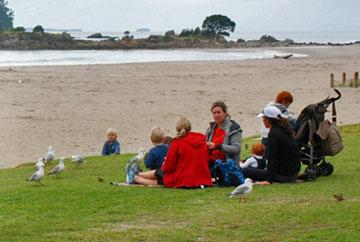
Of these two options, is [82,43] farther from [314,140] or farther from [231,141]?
[231,141]

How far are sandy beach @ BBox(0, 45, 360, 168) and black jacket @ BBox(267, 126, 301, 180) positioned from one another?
8259mm

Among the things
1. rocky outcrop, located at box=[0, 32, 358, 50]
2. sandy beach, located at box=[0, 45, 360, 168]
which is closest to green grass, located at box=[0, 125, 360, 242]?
sandy beach, located at box=[0, 45, 360, 168]

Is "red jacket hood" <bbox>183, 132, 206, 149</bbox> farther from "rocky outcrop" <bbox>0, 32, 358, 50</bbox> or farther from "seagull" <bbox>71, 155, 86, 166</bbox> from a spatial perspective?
"rocky outcrop" <bbox>0, 32, 358, 50</bbox>

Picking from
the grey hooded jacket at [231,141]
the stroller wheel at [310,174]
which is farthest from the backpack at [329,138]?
the grey hooded jacket at [231,141]

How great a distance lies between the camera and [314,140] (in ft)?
40.6

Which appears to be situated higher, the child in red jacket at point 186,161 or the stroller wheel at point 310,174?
the child in red jacket at point 186,161

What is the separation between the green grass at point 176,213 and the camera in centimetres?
846

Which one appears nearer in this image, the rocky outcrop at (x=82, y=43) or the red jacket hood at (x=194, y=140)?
the red jacket hood at (x=194, y=140)

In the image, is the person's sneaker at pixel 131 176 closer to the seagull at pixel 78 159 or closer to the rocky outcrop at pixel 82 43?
the seagull at pixel 78 159

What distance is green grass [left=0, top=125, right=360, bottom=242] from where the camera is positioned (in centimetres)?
846

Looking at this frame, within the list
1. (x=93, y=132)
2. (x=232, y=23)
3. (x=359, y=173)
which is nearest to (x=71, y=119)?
(x=93, y=132)

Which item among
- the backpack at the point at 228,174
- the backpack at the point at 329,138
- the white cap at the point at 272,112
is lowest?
the backpack at the point at 228,174

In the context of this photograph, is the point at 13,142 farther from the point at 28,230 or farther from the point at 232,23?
the point at 232,23

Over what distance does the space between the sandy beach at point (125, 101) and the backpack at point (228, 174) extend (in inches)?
309
